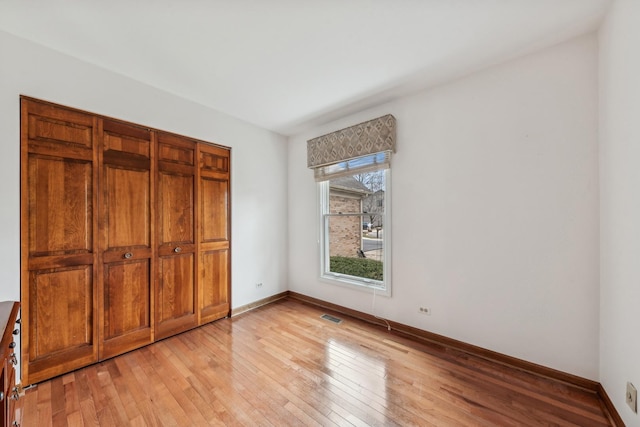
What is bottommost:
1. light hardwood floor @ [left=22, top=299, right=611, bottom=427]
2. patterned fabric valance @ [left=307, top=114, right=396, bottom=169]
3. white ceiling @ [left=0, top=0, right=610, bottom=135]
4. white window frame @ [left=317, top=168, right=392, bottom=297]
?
light hardwood floor @ [left=22, top=299, right=611, bottom=427]

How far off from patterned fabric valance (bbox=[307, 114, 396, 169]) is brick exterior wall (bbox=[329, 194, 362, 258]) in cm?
60

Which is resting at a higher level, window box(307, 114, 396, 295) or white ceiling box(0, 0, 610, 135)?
white ceiling box(0, 0, 610, 135)

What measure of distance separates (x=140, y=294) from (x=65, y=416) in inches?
41.3

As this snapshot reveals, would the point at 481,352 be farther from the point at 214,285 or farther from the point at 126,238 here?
Result: the point at 126,238

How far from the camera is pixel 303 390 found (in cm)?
191

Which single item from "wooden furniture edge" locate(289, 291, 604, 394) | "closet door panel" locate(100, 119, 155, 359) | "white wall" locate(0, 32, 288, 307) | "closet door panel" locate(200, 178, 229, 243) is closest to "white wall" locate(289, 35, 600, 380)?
"wooden furniture edge" locate(289, 291, 604, 394)

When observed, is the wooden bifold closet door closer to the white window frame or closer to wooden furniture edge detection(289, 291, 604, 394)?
the white window frame

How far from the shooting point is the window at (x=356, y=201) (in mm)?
2980

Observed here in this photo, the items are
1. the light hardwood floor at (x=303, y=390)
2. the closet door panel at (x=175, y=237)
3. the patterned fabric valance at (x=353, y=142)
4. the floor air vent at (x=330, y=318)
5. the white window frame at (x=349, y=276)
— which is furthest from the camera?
the floor air vent at (x=330, y=318)

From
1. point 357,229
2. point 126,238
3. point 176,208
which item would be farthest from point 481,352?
point 126,238

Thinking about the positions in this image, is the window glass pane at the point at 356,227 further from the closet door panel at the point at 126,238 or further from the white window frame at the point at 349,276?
the closet door panel at the point at 126,238

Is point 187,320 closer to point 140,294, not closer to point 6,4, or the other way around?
point 140,294

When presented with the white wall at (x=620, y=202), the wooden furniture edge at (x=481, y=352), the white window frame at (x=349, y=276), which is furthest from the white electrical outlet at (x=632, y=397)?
the white window frame at (x=349, y=276)

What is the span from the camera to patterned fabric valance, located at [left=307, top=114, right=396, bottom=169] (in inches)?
113
